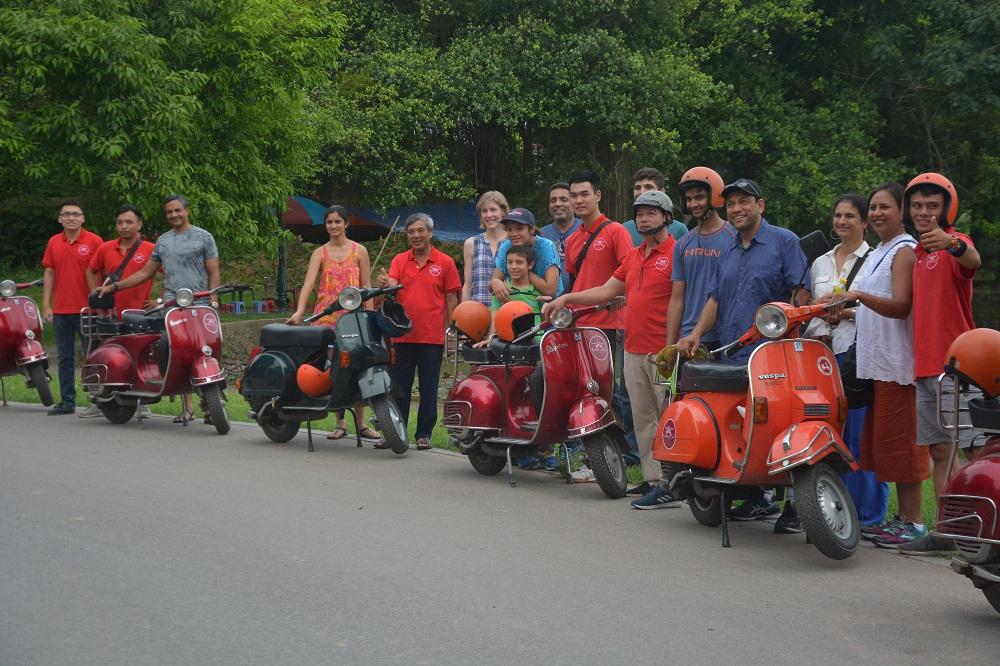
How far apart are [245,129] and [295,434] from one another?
1382cm

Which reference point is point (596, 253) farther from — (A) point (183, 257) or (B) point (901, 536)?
(A) point (183, 257)

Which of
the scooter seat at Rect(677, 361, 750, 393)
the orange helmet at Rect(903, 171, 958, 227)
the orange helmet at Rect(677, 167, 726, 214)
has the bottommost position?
the scooter seat at Rect(677, 361, 750, 393)

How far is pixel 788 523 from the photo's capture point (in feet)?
24.9

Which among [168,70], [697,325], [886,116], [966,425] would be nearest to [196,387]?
[697,325]

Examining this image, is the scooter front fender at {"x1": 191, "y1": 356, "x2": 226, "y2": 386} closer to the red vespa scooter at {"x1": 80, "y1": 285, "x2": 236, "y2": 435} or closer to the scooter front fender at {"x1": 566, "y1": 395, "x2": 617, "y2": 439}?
the red vespa scooter at {"x1": 80, "y1": 285, "x2": 236, "y2": 435}

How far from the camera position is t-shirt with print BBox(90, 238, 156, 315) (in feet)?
41.8

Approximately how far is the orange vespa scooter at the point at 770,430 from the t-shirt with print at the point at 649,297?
94 cm

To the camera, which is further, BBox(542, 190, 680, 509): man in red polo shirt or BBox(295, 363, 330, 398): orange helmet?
BBox(295, 363, 330, 398): orange helmet

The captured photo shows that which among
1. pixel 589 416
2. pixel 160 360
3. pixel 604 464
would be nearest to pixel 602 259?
pixel 589 416

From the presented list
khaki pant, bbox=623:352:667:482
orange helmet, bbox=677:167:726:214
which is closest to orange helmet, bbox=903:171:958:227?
orange helmet, bbox=677:167:726:214

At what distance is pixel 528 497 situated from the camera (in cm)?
875

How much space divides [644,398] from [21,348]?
25.5 feet

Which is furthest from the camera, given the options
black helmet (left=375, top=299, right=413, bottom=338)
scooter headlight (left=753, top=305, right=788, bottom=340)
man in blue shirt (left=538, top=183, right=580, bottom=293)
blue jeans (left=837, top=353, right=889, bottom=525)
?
black helmet (left=375, top=299, right=413, bottom=338)

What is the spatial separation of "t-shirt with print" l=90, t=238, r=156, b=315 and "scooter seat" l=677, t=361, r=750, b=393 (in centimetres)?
680
